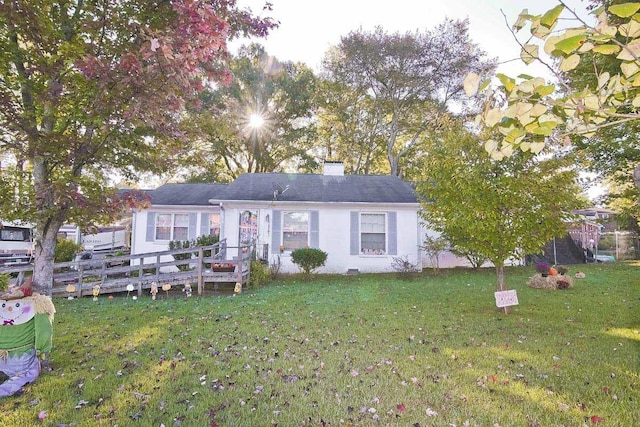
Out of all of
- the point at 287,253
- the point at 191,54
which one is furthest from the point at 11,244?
the point at 191,54

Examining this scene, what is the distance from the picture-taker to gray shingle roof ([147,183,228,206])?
1575 cm

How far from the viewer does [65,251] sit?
667 inches

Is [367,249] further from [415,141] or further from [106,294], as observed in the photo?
[415,141]

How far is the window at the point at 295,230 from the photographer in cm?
1470

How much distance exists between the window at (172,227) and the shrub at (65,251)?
15.9 ft

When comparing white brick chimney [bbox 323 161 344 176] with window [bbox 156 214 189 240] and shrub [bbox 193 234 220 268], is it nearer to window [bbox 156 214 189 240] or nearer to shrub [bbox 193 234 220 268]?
shrub [bbox 193 234 220 268]

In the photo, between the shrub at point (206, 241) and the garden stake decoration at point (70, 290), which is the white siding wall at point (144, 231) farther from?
the garden stake decoration at point (70, 290)

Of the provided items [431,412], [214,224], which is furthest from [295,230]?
[431,412]

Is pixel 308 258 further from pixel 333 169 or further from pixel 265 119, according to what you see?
pixel 265 119

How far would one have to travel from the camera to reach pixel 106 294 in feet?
36.0

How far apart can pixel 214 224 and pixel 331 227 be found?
5252 mm

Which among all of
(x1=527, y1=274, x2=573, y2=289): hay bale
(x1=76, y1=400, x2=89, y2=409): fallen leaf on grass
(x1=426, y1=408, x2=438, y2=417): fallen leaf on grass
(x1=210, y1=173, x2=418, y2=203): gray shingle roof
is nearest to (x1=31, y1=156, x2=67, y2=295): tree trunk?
(x1=76, y1=400, x2=89, y2=409): fallen leaf on grass

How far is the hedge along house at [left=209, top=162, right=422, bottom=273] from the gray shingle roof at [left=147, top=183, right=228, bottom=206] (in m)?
1.82

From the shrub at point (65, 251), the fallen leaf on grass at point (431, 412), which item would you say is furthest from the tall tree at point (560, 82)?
the shrub at point (65, 251)
